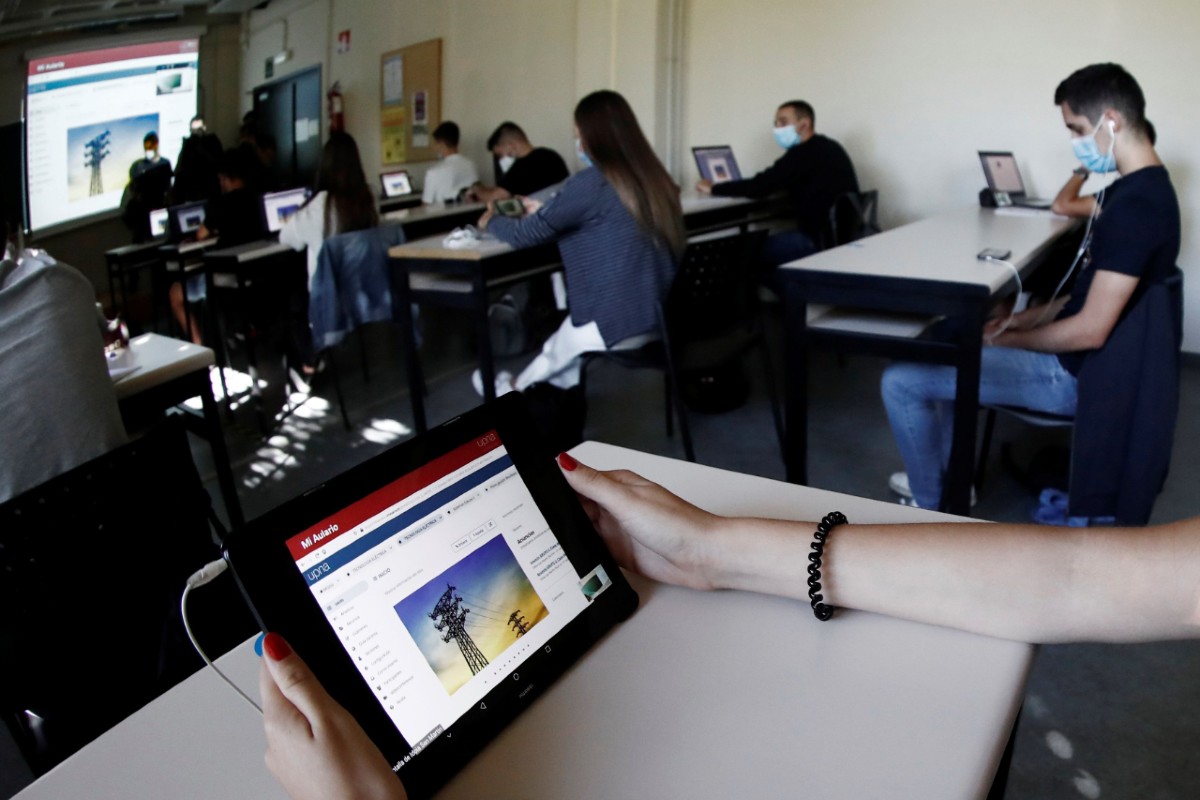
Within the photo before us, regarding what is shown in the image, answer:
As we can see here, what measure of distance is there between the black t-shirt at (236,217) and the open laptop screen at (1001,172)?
125 inches

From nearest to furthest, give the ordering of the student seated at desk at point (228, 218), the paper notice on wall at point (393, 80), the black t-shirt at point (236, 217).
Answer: the student seated at desk at point (228, 218) → the black t-shirt at point (236, 217) → the paper notice on wall at point (393, 80)

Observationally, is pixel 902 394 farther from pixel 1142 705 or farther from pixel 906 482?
pixel 1142 705

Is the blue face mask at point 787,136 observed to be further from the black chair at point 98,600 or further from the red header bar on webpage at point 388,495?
the red header bar on webpage at point 388,495

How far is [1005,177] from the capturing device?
3916 millimetres

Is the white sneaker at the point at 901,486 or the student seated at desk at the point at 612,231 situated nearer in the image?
the white sneaker at the point at 901,486

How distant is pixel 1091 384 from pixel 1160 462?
0.73 feet

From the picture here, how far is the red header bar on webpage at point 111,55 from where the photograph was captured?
1.70m

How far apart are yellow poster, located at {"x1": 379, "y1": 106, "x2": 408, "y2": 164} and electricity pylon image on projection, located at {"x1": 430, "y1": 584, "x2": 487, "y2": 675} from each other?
266cm

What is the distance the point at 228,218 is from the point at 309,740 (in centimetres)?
234

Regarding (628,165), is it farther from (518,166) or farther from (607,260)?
(518,166)

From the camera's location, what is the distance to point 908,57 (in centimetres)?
434

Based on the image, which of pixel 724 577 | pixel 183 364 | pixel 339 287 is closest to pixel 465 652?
pixel 724 577

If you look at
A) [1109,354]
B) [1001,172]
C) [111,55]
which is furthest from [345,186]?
[1001,172]

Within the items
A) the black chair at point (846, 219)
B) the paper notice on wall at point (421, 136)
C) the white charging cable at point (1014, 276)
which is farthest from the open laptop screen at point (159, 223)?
the black chair at point (846, 219)
